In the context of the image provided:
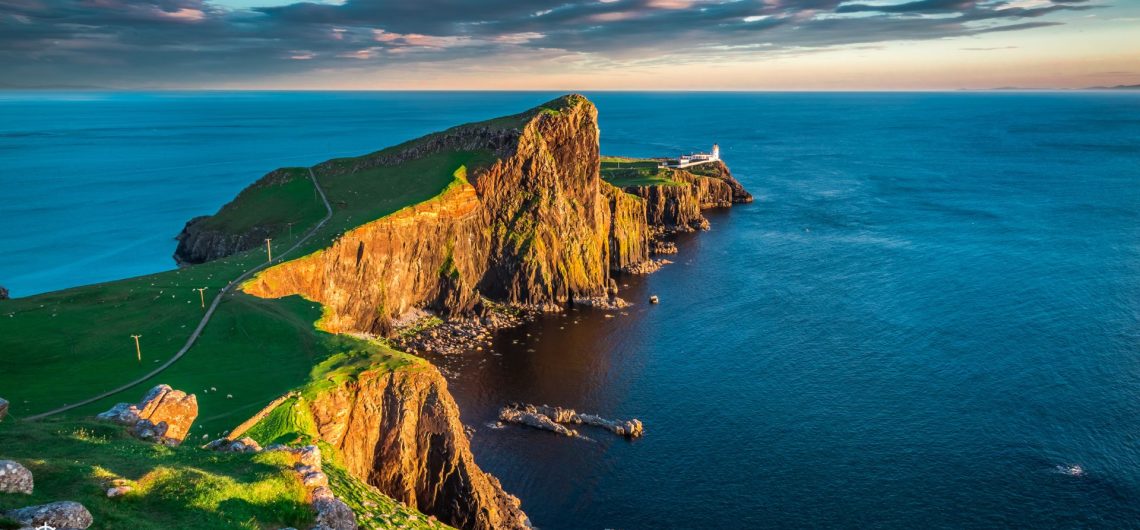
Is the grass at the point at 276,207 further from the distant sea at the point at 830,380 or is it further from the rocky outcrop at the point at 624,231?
the rocky outcrop at the point at 624,231

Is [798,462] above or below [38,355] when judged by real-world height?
below

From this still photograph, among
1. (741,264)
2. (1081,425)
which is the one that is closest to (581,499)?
(1081,425)

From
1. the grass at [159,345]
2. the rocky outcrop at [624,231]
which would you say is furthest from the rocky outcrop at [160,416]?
the rocky outcrop at [624,231]

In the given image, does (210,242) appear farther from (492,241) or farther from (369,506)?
(369,506)

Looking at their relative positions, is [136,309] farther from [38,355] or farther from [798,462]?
[798,462]

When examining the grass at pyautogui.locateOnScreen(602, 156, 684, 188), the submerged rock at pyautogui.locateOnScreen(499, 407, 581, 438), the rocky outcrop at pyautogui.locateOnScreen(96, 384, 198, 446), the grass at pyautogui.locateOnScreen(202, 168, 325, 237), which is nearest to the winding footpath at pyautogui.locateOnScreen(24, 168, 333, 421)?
the rocky outcrop at pyautogui.locateOnScreen(96, 384, 198, 446)

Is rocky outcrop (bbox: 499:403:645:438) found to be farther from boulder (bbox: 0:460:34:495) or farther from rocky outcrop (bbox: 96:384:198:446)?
boulder (bbox: 0:460:34:495)
